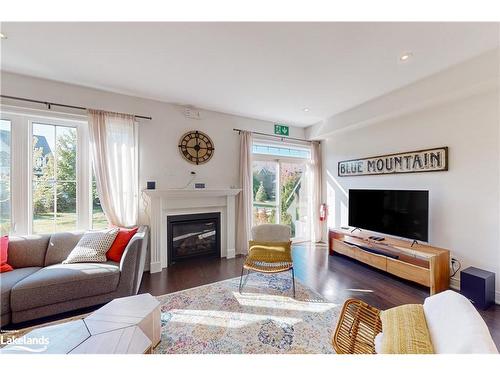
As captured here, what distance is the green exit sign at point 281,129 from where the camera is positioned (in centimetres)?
426

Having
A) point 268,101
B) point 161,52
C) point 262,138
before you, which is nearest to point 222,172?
Answer: point 262,138

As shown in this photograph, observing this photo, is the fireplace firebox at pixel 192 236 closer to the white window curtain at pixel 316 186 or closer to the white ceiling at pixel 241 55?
the white ceiling at pixel 241 55

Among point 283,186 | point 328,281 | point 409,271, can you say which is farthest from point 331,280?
point 283,186

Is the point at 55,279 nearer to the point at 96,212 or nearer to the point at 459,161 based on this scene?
the point at 96,212

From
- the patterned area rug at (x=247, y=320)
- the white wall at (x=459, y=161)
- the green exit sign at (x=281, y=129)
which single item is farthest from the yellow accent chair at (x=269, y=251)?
the green exit sign at (x=281, y=129)

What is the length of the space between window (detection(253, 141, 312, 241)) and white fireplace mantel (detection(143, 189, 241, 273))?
670mm

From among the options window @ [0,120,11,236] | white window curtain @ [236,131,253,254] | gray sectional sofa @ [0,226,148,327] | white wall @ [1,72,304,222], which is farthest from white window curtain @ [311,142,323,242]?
window @ [0,120,11,236]

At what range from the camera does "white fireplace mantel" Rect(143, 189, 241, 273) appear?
3.06 meters

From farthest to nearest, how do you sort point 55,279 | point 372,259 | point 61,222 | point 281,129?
point 281,129
point 372,259
point 61,222
point 55,279

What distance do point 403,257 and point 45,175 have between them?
193 inches

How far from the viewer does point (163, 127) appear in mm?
3275

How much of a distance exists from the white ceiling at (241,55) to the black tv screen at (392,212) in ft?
4.92
